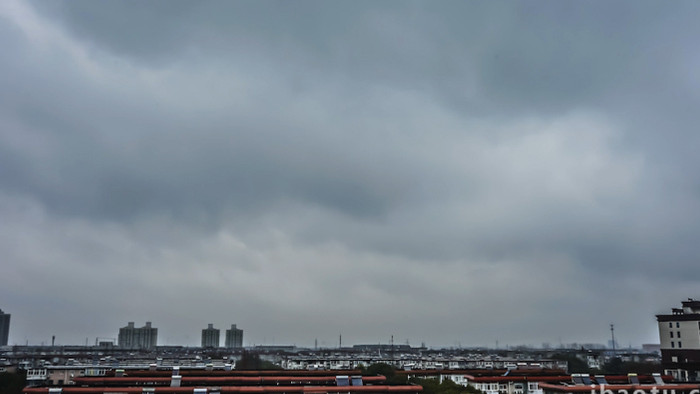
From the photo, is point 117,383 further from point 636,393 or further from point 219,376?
point 636,393

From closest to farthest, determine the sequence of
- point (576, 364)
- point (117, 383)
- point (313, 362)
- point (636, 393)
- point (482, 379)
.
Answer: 1. point (636, 393)
2. point (117, 383)
3. point (482, 379)
4. point (313, 362)
5. point (576, 364)

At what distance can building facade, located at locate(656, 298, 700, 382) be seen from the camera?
71688 mm

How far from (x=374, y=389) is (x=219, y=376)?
62.4 feet

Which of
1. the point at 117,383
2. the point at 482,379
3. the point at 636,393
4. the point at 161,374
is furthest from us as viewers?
the point at 482,379

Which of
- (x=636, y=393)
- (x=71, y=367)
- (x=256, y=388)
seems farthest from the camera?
(x=71, y=367)

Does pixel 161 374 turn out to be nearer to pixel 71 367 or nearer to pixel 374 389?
pixel 71 367

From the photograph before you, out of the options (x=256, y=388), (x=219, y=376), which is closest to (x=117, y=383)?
(x=219, y=376)

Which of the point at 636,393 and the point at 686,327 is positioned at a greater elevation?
the point at 686,327

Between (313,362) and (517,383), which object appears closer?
(517,383)

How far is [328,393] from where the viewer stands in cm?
4578

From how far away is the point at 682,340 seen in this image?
74250 millimetres

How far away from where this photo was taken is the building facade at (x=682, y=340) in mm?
71688

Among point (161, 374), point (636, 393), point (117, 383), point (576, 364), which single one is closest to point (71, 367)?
point (161, 374)

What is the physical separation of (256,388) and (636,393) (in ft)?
106
